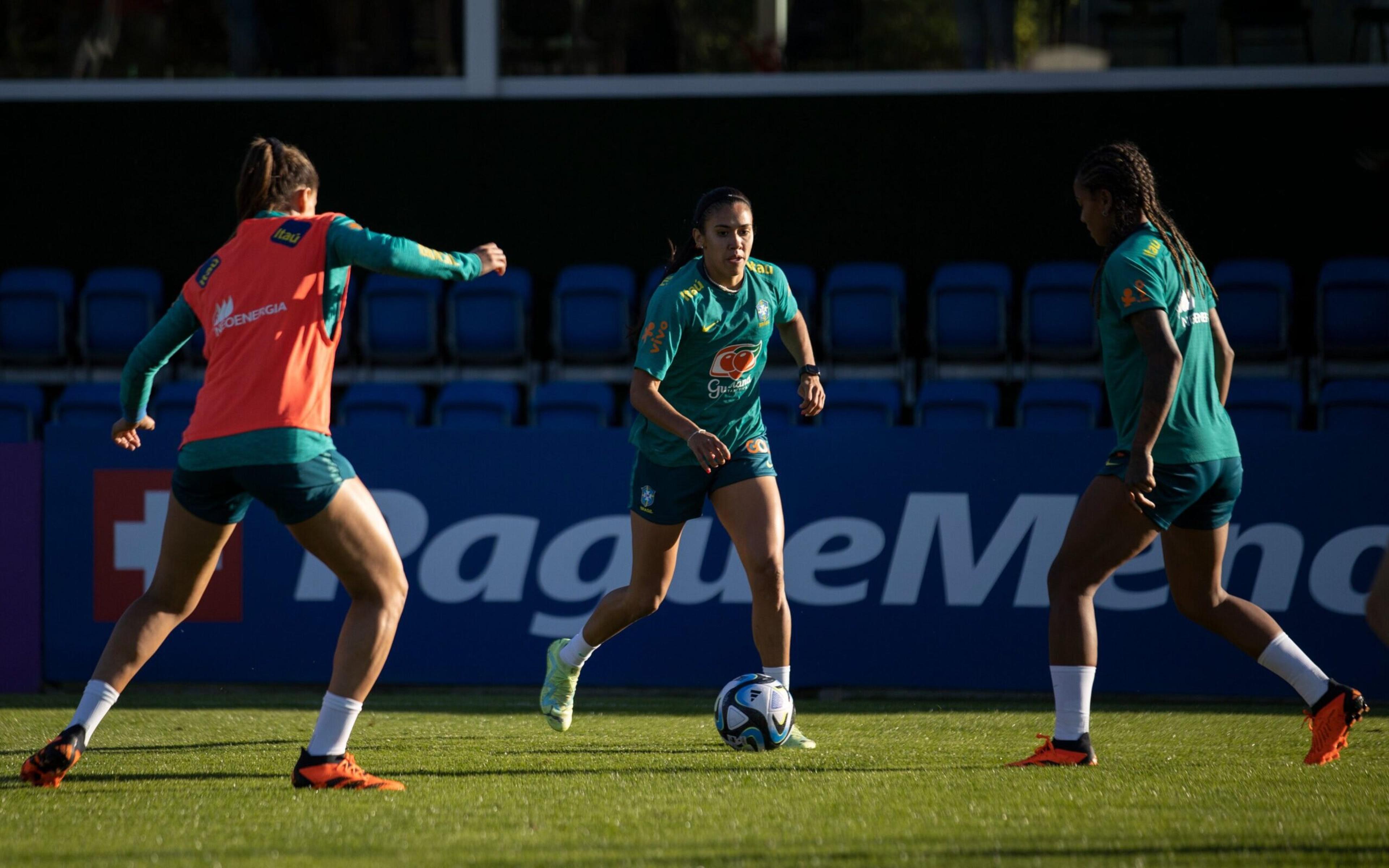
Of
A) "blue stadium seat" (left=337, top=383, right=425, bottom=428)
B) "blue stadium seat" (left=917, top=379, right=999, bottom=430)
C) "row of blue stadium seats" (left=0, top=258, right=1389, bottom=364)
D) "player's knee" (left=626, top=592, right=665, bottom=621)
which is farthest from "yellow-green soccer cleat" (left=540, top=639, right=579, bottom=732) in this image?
"row of blue stadium seats" (left=0, top=258, right=1389, bottom=364)

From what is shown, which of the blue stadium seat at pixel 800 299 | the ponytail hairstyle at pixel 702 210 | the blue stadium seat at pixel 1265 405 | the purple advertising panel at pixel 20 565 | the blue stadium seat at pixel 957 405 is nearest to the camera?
the ponytail hairstyle at pixel 702 210

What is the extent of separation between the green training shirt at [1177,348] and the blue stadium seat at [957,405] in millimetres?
4678

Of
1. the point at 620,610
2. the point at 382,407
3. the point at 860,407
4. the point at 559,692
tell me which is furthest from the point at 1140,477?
the point at 382,407

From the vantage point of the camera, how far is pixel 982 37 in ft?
38.4

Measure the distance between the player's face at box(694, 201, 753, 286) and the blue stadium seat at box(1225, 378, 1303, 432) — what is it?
5320mm

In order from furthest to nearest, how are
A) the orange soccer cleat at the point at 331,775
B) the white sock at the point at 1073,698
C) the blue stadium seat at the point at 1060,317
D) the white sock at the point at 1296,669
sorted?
1. the blue stadium seat at the point at 1060,317
2. the white sock at the point at 1296,669
3. the white sock at the point at 1073,698
4. the orange soccer cleat at the point at 331,775

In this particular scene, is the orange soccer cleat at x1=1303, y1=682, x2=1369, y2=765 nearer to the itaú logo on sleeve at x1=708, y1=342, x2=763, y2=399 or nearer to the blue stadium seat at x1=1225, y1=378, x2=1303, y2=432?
the itaú logo on sleeve at x1=708, y1=342, x2=763, y2=399

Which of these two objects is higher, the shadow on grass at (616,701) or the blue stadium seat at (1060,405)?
the blue stadium seat at (1060,405)

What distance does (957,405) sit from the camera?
9680mm

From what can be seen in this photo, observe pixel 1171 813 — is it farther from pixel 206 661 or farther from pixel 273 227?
pixel 206 661

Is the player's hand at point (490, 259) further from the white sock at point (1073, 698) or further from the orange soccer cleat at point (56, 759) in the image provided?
the white sock at point (1073, 698)

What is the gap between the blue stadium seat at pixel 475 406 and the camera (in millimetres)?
9984

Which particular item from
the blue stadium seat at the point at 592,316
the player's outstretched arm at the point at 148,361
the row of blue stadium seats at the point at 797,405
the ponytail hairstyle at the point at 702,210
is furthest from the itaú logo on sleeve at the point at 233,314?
the blue stadium seat at the point at 592,316

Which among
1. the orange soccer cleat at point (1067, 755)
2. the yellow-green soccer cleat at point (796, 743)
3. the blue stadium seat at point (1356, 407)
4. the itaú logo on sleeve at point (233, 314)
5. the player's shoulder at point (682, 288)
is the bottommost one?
the yellow-green soccer cleat at point (796, 743)
